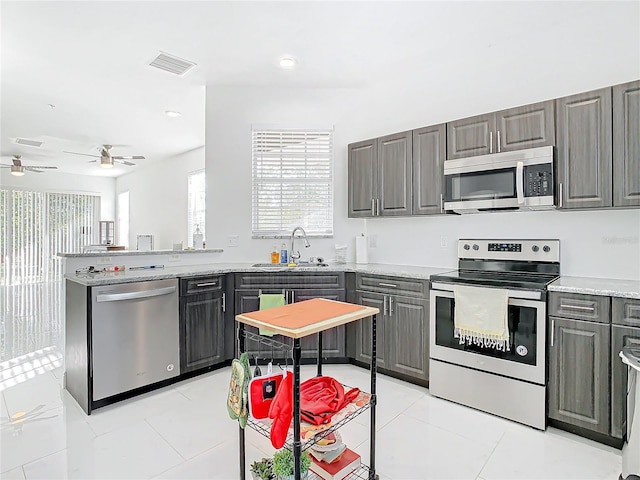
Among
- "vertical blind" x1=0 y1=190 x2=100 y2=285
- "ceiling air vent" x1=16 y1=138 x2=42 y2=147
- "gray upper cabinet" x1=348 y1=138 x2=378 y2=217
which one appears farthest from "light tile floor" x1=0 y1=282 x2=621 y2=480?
"vertical blind" x1=0 y1=190 x2=100 y2=285

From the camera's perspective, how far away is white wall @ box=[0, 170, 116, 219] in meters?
8.41

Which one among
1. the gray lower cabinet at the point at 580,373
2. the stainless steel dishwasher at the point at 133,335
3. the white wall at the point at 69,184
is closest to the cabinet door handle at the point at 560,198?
the gray lower cabinet at the point at 580,373

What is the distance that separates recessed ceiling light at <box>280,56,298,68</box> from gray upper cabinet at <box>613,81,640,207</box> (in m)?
2.53

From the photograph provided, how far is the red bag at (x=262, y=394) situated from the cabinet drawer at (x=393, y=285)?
1598 millimetres

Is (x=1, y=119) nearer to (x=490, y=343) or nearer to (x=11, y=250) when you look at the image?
(x=11, y=250)

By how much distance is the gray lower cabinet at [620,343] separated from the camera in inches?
78.8

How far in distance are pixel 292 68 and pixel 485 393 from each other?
3313mm

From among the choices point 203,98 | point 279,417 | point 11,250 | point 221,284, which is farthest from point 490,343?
point 11,250

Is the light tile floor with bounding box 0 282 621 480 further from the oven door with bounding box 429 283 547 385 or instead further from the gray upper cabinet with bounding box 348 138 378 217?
the gray upper cabinet with bounding box 348 138 378 217

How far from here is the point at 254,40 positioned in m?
3.06

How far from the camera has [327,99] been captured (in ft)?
13.1

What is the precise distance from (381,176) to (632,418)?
2.47 meters

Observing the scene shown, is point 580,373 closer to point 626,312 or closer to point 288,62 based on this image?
point 626,312

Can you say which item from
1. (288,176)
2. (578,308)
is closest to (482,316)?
(578,308)
